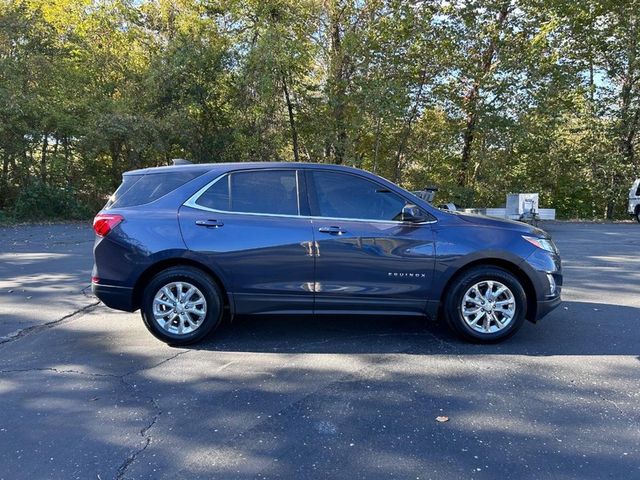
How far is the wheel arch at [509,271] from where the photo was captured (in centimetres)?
470

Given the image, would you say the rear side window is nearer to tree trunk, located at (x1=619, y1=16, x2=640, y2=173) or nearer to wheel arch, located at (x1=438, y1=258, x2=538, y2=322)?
wheel arch, located at (x1=438, y1=258, x2=538, y2=322)

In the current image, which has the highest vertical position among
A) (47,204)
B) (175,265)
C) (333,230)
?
(47,204)

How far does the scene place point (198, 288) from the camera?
4.67 metres

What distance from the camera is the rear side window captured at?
190 inches

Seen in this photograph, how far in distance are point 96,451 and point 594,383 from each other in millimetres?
3672

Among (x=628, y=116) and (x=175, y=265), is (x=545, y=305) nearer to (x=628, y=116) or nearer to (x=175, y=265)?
(x=175, y=265)

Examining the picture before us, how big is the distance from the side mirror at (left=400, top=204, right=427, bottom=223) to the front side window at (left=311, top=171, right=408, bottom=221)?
74mm

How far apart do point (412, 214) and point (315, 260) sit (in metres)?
1.02

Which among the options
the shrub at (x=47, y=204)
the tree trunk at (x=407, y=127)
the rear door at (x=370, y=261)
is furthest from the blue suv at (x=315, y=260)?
the tree trunk at (x=407, y=127)

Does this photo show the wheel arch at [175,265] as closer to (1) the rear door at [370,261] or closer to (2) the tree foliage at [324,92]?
(1) the rear door at [370,261]

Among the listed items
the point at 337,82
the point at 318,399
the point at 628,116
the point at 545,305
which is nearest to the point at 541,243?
the point at 545,305

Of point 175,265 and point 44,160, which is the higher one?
point 44,160

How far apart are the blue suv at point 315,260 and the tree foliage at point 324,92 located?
13.3 metres

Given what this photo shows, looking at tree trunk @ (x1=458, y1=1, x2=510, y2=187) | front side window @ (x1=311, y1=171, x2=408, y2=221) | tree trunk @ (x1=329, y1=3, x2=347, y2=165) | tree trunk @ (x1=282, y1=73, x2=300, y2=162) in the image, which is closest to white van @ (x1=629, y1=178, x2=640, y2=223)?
tree trunk @ (x1=458, y1=1, x2=510, y2=187)
